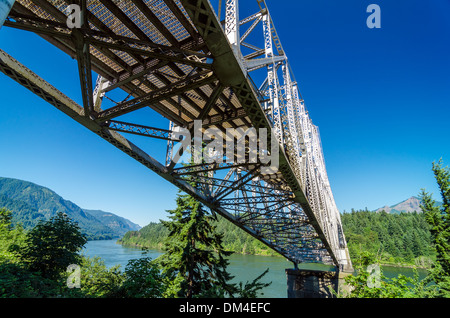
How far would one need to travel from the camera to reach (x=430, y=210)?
2417 cm

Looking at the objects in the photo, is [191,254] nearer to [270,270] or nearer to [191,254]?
[191,254]

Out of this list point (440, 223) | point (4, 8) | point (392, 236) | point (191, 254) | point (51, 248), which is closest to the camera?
point (4, 8)

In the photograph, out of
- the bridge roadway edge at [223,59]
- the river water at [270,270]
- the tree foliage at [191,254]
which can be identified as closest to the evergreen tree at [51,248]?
the river water at [270,270]

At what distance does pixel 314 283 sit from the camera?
974 inches

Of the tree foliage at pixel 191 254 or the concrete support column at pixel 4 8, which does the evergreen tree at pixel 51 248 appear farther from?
the concrete support column at pixel 4 8

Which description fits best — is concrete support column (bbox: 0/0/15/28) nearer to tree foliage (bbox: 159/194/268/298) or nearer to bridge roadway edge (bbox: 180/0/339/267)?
bridge roadway edge (bbox: 180/0/339/267)

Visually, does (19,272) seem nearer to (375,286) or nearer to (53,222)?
(53,222)

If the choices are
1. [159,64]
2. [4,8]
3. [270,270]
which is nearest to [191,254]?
[159,64]

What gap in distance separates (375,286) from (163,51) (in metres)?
10.6

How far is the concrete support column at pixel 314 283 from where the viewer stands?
2380cm

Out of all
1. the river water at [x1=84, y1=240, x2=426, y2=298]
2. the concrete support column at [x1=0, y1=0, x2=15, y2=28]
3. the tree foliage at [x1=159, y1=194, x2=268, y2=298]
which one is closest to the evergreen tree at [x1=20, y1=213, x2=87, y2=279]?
the river water at [x1=84, y1=240, x2=426, y2=298]
